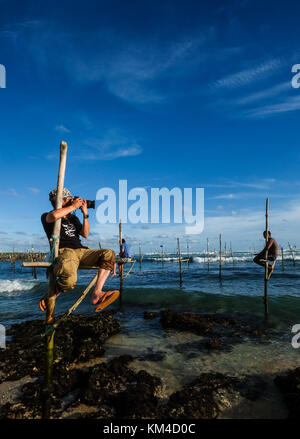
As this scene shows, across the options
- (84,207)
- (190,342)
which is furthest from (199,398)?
(84,207)

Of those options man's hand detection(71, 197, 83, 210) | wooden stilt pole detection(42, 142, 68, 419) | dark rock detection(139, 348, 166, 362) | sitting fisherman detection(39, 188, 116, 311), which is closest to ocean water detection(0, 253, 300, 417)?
dark rock detection(139, 348, 166, 362)

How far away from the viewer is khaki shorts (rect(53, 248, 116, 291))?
3.66 metres

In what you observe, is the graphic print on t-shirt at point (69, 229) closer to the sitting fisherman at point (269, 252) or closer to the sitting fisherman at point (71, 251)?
the sitting fisherman at point (71, 251)

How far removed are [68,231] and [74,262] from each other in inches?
25.6

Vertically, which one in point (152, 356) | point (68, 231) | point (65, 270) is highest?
point (68, 231)

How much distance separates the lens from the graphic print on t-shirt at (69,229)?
4.23 meters

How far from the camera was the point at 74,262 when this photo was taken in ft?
12.8

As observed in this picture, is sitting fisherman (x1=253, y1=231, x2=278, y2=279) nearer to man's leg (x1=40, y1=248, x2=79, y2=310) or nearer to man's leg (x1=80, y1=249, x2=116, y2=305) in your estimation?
man's leg (x1=80, y1=249, x2=116, y2=305)

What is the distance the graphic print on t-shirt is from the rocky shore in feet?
8.51

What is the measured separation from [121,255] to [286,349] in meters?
8.16

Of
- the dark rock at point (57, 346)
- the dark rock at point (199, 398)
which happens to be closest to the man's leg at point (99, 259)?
the dark rock at point (199, 398)

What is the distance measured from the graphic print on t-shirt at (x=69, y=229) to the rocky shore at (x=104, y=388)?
102 inches

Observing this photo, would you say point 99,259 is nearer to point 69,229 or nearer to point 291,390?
point 69,229
